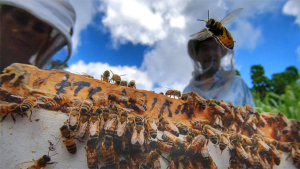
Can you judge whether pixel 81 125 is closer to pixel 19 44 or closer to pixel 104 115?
pixel 104 115

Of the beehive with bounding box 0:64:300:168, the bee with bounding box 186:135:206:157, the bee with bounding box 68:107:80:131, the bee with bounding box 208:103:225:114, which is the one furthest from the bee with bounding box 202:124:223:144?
the bee with bounding box 68:107:80:131

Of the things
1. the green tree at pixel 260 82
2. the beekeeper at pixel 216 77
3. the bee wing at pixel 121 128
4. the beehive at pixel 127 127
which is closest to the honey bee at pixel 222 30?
the beehive at pixel 127 127

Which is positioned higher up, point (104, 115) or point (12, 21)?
point (12, 21)

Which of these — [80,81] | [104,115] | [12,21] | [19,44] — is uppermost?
[12,21]

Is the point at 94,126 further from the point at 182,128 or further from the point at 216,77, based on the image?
the point at 216,77

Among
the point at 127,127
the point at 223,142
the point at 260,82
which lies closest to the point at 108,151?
the point at 127,127

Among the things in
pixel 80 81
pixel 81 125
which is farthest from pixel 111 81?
pixel 81 125
